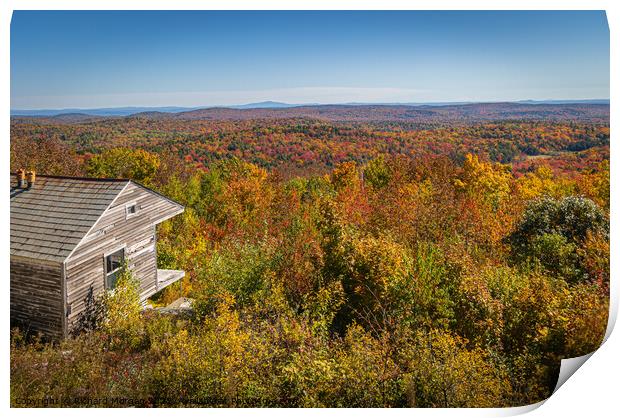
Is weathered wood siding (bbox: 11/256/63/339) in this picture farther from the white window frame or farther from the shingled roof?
the white window frame

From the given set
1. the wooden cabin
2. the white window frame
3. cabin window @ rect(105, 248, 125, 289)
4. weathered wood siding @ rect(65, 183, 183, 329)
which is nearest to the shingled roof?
the wooden cabin

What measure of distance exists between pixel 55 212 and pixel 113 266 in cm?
155

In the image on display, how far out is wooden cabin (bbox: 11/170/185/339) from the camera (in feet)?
26.6

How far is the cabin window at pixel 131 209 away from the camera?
9648 millimetres

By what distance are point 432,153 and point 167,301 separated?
12.2 m

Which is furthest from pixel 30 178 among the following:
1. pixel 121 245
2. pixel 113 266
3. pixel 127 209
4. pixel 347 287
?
pixel 347 287

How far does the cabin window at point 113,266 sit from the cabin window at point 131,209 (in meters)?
0.68

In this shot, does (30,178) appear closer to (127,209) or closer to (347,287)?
(127,209)

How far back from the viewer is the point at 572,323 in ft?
24.2

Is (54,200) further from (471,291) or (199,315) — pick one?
(471,291)

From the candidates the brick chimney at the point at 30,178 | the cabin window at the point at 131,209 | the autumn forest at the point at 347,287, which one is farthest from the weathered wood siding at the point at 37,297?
the cabin window at the point at 131,209

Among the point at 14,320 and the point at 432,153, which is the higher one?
the point at 432,153

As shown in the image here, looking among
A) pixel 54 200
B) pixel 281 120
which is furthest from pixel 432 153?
pixel 54 200

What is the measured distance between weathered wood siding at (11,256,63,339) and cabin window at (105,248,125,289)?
107 centimetres
